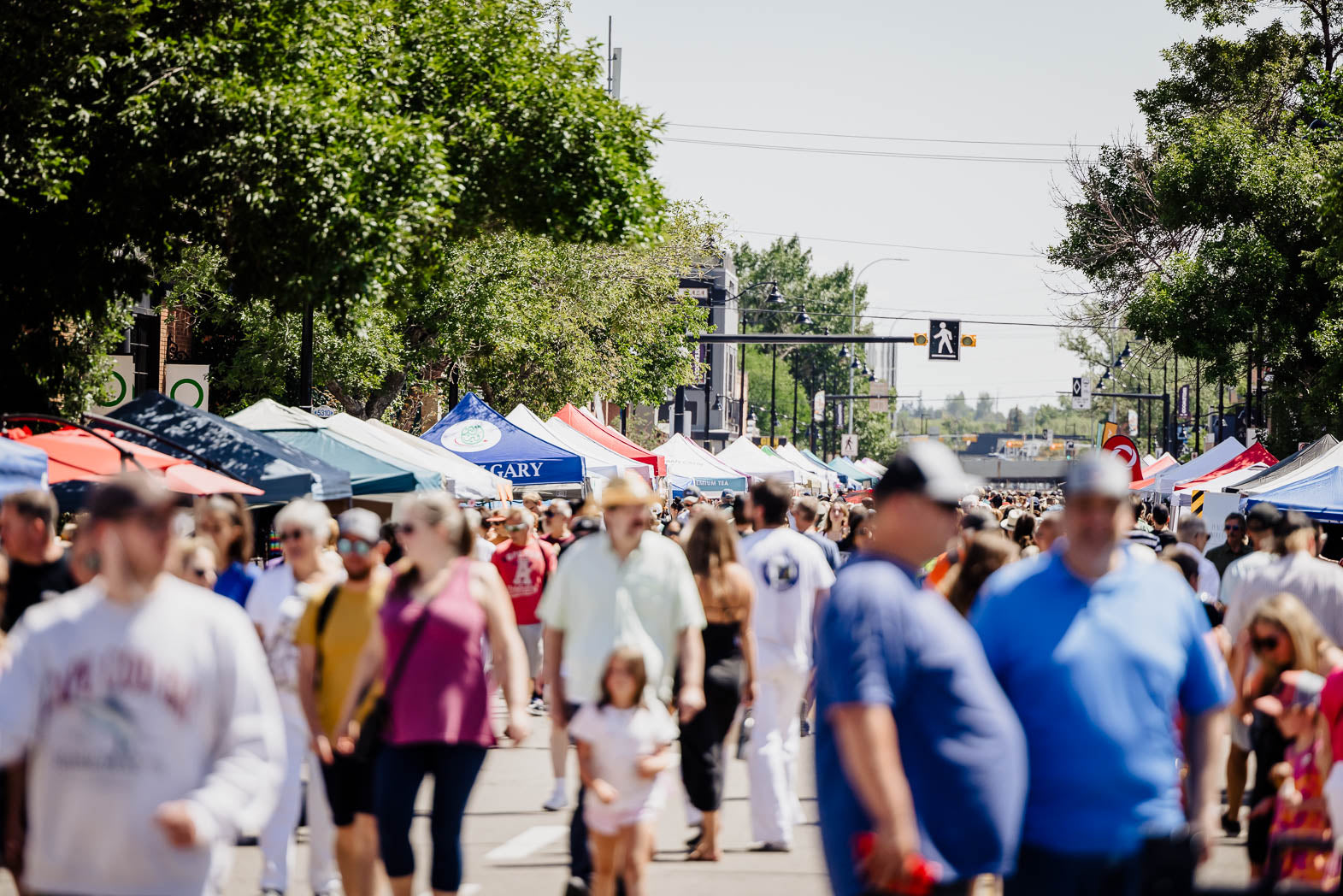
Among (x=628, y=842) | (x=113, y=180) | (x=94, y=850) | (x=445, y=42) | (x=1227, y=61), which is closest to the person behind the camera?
(x=94, y=850)

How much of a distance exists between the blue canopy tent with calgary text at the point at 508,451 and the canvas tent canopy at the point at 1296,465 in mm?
9066

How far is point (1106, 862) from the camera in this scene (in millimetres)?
4188

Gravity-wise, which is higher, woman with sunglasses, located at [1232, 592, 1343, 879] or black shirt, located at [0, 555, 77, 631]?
black shirt, located at [0, 555, 77, 631]

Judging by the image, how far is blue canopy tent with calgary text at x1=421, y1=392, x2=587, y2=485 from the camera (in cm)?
2266

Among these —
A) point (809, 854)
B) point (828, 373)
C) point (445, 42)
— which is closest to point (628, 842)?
point (809, 854)

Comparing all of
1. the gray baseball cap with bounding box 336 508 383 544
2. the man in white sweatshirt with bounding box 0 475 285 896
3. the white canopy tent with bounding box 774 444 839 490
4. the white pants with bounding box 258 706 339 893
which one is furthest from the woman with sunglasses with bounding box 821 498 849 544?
the white canopy tent with bounding box 774 444 839 490

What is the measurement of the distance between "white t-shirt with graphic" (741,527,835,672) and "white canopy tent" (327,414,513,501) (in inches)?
377

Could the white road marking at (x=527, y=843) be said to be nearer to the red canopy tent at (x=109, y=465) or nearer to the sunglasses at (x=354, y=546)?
the sunglasses at (x=354, y=546)

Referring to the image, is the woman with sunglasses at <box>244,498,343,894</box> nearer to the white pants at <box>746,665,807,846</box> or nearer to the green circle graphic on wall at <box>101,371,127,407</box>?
the white pants at <box>746,665,807,846</box>

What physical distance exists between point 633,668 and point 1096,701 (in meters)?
2.75

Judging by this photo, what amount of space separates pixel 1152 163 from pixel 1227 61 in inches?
111

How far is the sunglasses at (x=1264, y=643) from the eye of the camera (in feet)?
22.3

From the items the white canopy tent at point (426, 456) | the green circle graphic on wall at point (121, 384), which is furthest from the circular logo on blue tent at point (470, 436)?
the green circle graphic on wall at point (121, 384)

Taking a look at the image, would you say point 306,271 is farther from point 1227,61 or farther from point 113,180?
point 1227,61
